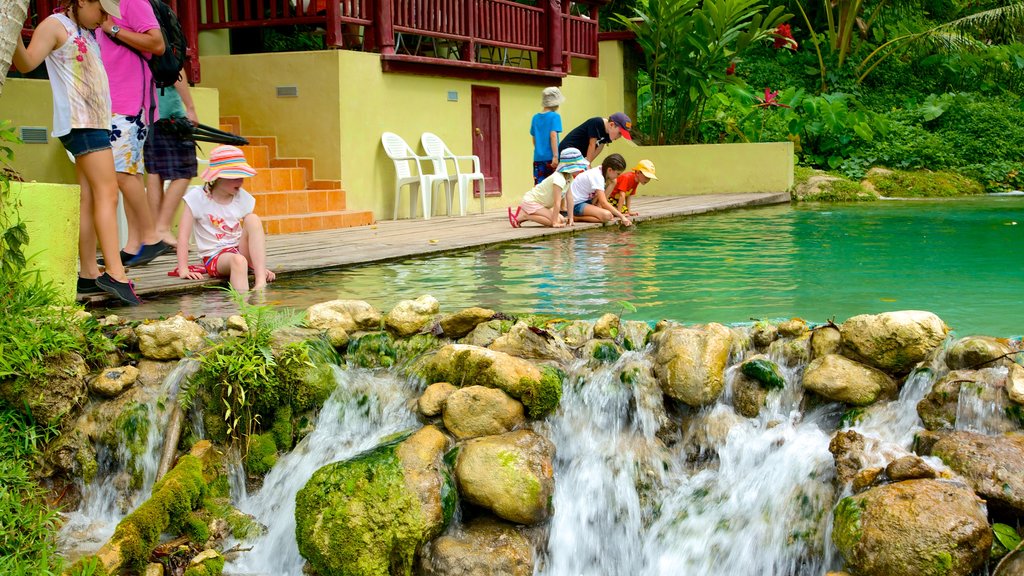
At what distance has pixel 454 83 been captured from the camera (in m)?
14.8

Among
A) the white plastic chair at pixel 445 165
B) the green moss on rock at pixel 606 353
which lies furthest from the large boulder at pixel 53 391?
the white plastic chair at pixel 445 165

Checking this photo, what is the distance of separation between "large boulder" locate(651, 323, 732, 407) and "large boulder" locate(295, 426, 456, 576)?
1.11m

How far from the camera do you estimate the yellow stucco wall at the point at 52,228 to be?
5.37 meters

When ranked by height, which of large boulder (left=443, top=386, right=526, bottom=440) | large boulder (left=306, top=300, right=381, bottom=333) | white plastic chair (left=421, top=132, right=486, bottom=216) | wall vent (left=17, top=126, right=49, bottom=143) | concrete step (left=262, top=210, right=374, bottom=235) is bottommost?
large boulder (left=443, top=386, right=526, bottom=440)

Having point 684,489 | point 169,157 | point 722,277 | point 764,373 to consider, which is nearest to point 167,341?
point 684,489

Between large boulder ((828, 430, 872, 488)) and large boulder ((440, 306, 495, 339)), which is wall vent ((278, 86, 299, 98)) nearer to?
large boulder ((440, 306, 495, 339))

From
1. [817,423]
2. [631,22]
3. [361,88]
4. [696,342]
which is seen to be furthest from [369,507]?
[631,22]

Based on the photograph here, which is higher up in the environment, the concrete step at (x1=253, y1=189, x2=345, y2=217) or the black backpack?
the black backpack

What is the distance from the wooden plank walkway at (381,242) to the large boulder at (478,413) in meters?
2.58

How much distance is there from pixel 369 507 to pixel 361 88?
30.4ft

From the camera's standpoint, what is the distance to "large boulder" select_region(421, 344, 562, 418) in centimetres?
473

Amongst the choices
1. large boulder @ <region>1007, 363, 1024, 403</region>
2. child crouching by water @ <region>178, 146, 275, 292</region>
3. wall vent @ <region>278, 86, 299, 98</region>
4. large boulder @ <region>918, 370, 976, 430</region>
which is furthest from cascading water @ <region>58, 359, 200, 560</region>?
wall vent @ <region>278, 86, 299, 98</region>

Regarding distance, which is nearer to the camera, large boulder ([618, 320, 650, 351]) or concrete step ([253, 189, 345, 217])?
large boulder ([618, 320, 650, 351])

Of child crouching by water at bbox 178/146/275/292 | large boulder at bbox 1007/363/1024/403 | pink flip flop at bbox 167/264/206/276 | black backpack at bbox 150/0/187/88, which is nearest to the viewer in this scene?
large boulder at bbox 1007/363/1024/403
